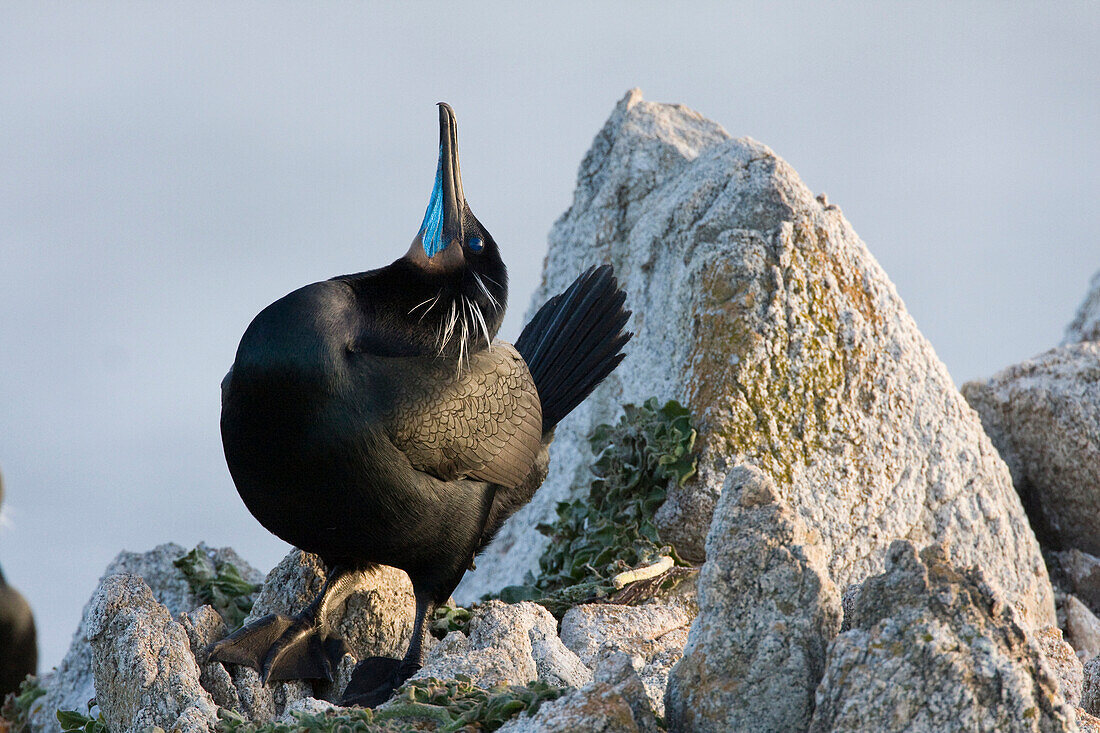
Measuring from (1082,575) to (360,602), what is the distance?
4.39 meters

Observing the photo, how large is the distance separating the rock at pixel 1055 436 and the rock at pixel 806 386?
0.61m

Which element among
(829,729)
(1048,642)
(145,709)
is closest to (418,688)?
(145,709)

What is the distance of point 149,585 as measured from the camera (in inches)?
225

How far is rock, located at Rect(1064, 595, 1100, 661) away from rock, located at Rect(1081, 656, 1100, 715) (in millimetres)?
1916

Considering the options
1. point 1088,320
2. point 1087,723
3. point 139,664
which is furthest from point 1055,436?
point 139,664

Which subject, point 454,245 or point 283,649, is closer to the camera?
point 283,649

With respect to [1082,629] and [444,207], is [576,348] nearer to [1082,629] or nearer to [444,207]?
[444,207]

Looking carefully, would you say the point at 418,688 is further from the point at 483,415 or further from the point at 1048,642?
the point at 1048,642

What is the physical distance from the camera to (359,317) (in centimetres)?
463

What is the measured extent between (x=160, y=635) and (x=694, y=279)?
379 centimetres

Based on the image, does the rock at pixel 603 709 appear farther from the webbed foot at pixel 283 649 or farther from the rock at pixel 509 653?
the webbed foot at pixel 283 649

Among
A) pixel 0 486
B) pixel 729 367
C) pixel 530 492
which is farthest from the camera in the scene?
pixel 0 486

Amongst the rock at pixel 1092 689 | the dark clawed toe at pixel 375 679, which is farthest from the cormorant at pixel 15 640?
the rock at pixel 1092 689

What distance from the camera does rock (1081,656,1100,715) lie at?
4.09 m
